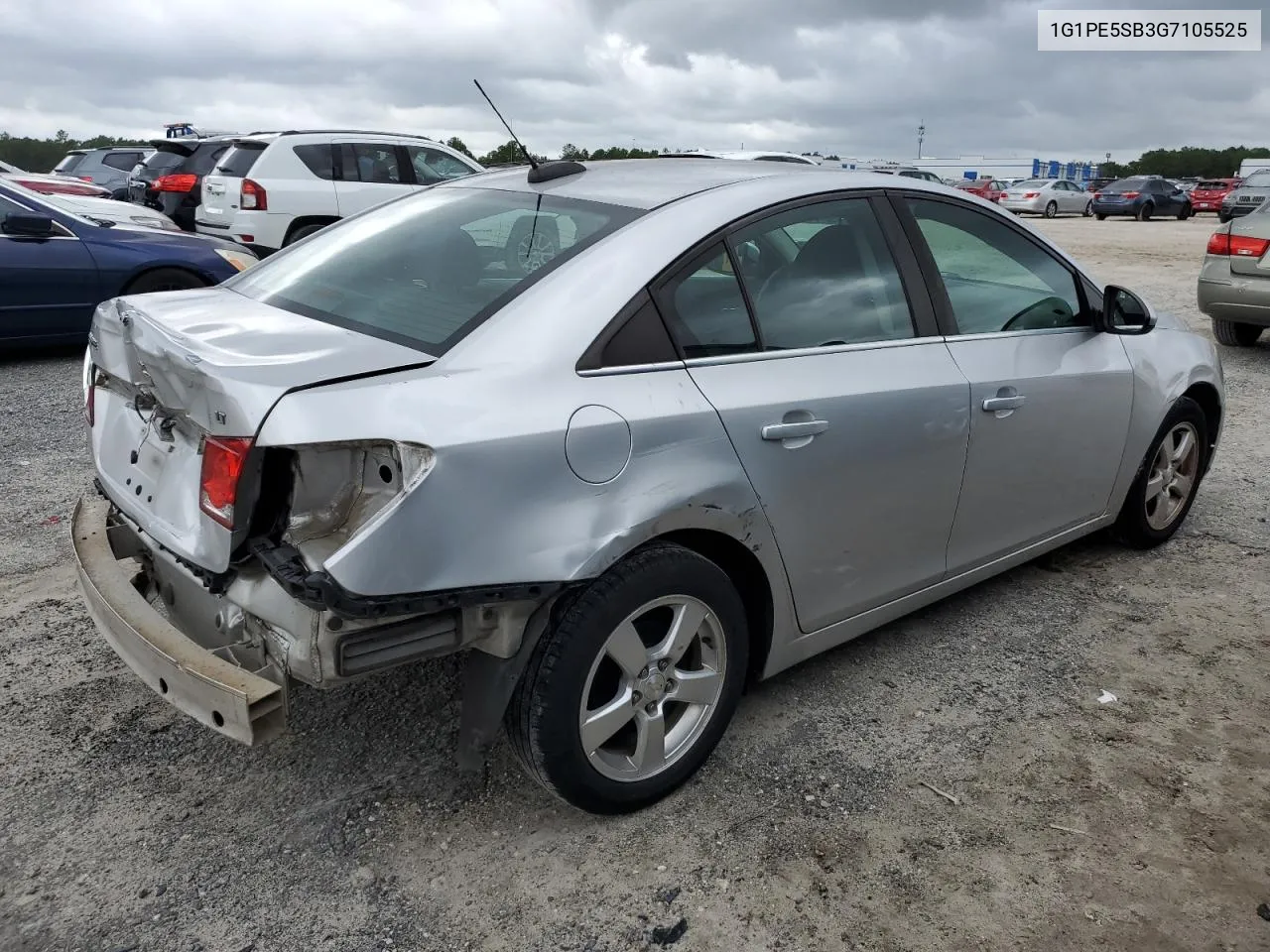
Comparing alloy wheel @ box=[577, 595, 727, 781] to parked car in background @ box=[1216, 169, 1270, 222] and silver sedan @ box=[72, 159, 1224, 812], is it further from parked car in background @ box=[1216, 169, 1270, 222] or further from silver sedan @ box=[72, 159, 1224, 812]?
parked car in background @ box=[1216, 169, 1270, 222]

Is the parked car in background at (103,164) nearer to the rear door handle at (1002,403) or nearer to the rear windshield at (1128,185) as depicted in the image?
the rear door handle at (1002,403)

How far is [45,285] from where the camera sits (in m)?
7.48

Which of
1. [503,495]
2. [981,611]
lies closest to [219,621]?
[503,495]

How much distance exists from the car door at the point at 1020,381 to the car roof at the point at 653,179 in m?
0.33

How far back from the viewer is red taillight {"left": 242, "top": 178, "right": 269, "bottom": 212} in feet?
34.2

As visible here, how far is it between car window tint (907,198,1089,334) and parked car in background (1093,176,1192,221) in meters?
33.3

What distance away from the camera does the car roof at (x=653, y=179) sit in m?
2.87

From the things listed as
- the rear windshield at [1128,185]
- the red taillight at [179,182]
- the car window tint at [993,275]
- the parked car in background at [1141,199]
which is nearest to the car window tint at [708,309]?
the car window tint at [993,275]

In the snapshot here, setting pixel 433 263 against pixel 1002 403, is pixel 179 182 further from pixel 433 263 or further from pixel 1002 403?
pixel 1002 403

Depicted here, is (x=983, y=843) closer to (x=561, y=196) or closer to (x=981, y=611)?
(x=981, y=611)

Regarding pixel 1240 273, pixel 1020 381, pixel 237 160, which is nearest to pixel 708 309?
pixel 1020 381

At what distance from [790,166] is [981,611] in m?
1.80

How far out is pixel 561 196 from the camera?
2.94 m

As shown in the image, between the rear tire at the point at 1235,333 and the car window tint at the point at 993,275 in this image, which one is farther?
the rear tire at the point at 1235,333
